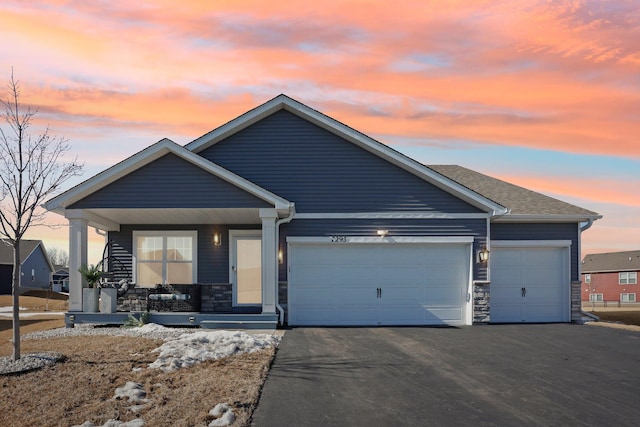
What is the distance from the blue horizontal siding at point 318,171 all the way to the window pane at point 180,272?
3128 mm

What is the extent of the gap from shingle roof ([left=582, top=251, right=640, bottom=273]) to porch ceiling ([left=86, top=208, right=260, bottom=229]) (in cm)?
5122

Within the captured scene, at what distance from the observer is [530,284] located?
17.7 m

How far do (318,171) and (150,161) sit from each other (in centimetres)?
467

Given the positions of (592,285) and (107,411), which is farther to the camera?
(592,285)

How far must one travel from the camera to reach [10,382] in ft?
30.2

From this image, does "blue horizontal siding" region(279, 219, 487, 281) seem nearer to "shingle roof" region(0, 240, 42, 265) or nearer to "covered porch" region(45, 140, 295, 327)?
"covered porch" region(45, 140, 295, 327)

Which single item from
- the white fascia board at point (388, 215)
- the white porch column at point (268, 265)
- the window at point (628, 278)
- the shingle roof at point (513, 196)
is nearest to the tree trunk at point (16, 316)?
the white porch column at point (268, 265)

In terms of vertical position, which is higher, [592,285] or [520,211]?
[520,211]

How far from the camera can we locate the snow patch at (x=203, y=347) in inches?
393

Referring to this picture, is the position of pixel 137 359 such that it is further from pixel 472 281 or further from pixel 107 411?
pixel 472 281

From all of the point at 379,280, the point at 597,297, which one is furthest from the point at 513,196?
the point at 597,297

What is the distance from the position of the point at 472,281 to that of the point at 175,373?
31.8ft

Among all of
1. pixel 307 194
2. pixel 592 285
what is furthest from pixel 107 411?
pixel 592 285

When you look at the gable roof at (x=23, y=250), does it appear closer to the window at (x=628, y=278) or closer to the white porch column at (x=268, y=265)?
the white porch column at (x=268, y=265)
